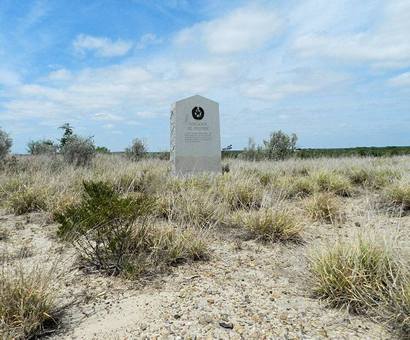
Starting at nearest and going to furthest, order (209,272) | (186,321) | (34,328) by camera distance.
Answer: (34,328) < (186,321) < (209,272)

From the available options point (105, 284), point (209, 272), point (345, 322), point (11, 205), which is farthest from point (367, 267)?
point (11, 205)

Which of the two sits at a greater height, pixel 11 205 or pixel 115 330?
pixel 11 205

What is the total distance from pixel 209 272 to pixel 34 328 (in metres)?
1.72

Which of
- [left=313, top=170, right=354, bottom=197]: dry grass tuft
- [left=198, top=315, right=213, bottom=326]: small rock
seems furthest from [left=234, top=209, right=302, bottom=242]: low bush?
[left=313, top=170, right=354, bottom=197]: dry grass tuft

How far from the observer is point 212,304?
311 cm

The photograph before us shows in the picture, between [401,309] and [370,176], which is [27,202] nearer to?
[401,309]

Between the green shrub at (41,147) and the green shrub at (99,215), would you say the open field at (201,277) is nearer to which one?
the green shrub at (99,215)

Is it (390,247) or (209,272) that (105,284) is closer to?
(209,272)

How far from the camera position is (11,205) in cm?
668

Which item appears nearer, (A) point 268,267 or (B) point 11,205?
(A) point 268,267

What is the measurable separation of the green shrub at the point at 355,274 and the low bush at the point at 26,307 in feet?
7.09

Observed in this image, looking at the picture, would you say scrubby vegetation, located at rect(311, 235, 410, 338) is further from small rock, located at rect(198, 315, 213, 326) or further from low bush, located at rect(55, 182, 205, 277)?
low bush, located at rect(55, 182, 205, 277)

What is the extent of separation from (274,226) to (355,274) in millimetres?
1939

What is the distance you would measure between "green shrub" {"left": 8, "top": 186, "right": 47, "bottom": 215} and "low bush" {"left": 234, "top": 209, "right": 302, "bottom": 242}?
3808mm
